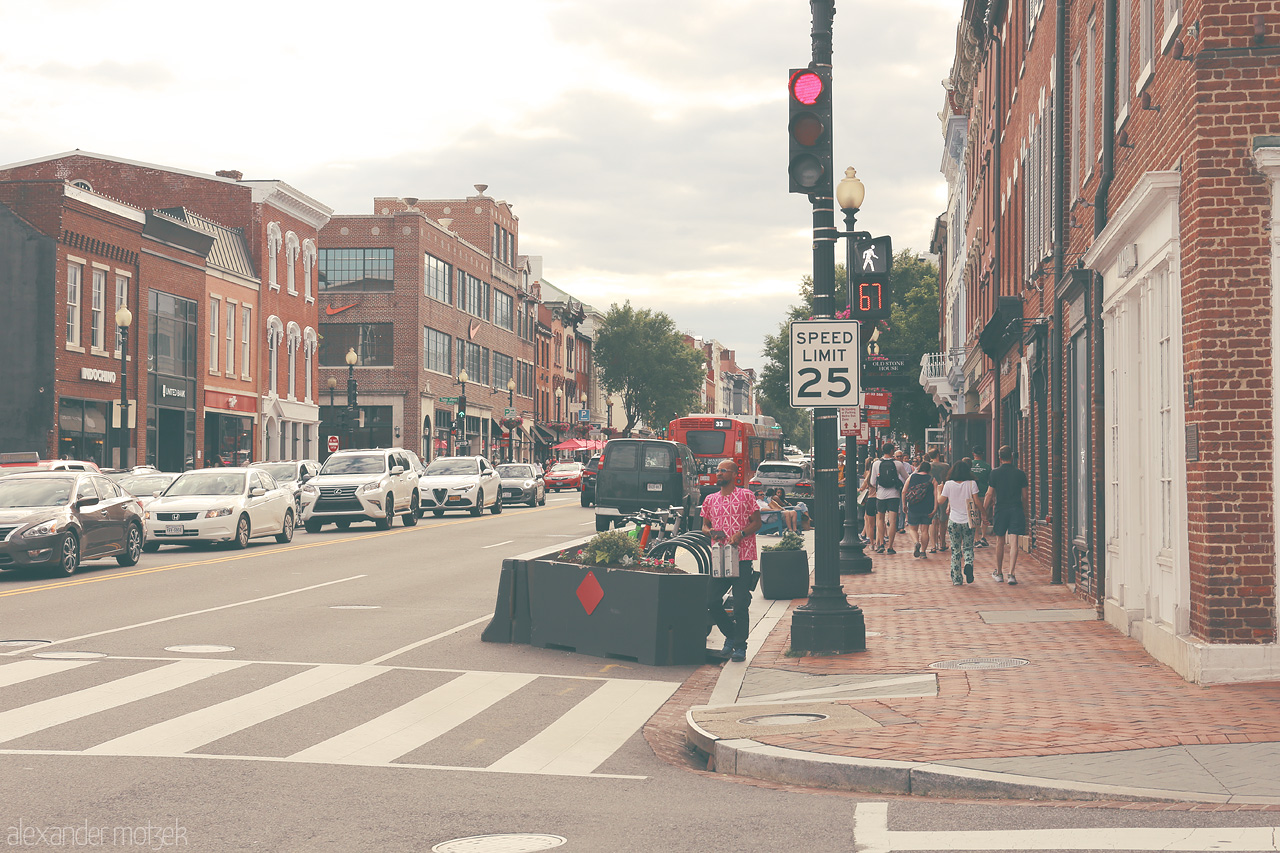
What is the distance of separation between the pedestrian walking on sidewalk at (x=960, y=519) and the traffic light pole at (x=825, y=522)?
22.3ft

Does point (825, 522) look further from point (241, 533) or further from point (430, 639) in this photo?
point (241, 533)

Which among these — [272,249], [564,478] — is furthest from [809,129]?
[564,478]

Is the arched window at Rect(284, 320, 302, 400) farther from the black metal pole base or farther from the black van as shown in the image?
the black metal pole base

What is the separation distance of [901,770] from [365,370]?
62341 millimetres

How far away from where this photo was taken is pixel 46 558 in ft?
63.1

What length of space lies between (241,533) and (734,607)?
15918 millimetres

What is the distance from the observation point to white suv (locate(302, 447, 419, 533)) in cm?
3070

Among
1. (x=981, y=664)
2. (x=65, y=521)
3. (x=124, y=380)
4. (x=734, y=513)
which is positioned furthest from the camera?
(x=124, y=380)

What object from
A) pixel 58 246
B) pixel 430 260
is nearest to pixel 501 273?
pixel 430 260

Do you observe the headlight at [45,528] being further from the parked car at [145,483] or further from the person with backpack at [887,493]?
the person with backpack at [887,493]

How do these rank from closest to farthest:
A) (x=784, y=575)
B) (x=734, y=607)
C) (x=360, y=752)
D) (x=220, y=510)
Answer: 1. (x=360, y=752)
2. (x=734, y=607)
3. (x=784, y=575)
4. (x=220, y=510)

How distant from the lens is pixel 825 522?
11.9 metres

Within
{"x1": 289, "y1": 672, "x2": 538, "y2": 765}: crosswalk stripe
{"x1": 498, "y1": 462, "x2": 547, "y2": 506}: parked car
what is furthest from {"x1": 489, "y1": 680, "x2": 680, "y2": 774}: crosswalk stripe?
{"x1": 498, "y1": 462, "x2": 547, "y2": 506}: parked car

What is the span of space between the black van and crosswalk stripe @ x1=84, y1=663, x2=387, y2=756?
18543 mm
